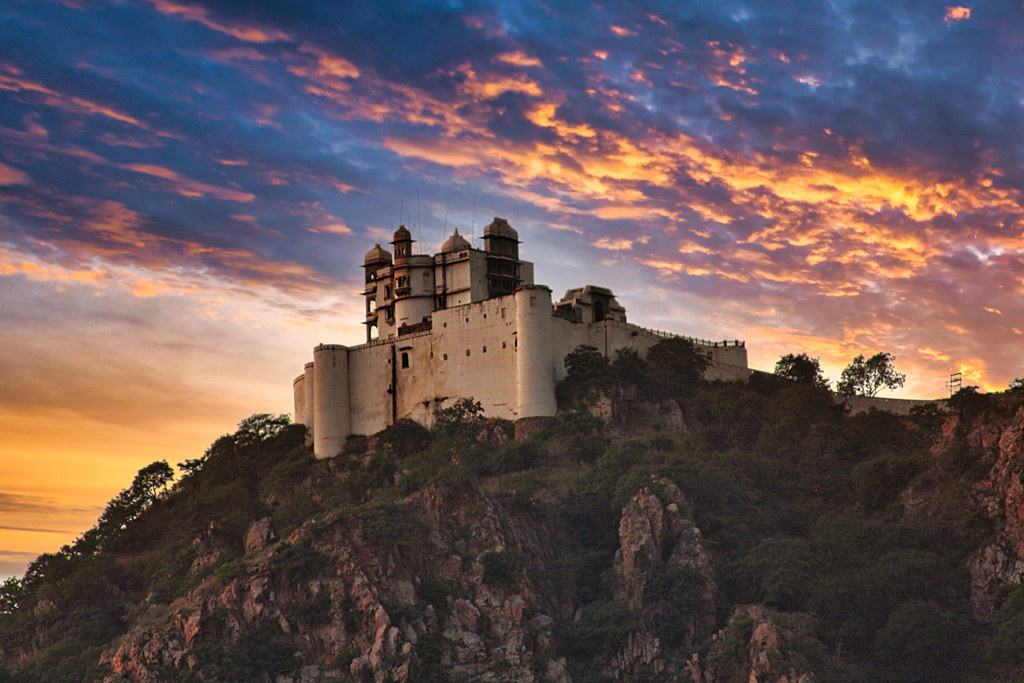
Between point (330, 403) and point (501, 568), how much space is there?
29944 mm

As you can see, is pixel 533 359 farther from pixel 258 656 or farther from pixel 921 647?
pixel 921 647

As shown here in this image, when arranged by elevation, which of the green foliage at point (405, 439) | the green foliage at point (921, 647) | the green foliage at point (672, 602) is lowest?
the green foliage at point (921, 647)

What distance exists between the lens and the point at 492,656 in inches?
3716

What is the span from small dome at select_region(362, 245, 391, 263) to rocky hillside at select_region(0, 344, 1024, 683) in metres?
18.5

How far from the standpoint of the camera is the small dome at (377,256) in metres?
132

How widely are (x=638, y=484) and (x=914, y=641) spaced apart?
18795 mm

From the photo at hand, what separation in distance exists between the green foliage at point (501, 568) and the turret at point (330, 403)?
27.2 metres

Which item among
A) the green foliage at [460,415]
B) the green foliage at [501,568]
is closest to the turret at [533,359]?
the green foliage at [460,415]

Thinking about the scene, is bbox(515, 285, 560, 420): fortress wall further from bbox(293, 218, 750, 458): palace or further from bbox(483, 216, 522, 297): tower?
bbox(483, 216, 522, 297): tower

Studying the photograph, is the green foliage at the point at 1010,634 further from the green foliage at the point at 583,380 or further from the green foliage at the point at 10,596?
the green foliage at the point at 10,596

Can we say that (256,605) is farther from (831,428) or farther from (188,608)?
(831,428)

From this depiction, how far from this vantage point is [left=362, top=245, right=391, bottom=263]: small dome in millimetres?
132500

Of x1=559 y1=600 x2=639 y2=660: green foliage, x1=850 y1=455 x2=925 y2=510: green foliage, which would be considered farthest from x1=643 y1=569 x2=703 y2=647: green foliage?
x1=850 y1=455 x2=925 y2=510: green foliage

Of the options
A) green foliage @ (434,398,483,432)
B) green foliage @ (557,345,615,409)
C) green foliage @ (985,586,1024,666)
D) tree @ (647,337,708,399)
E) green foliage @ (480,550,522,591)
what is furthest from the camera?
tree @ (647,337,708,399)
